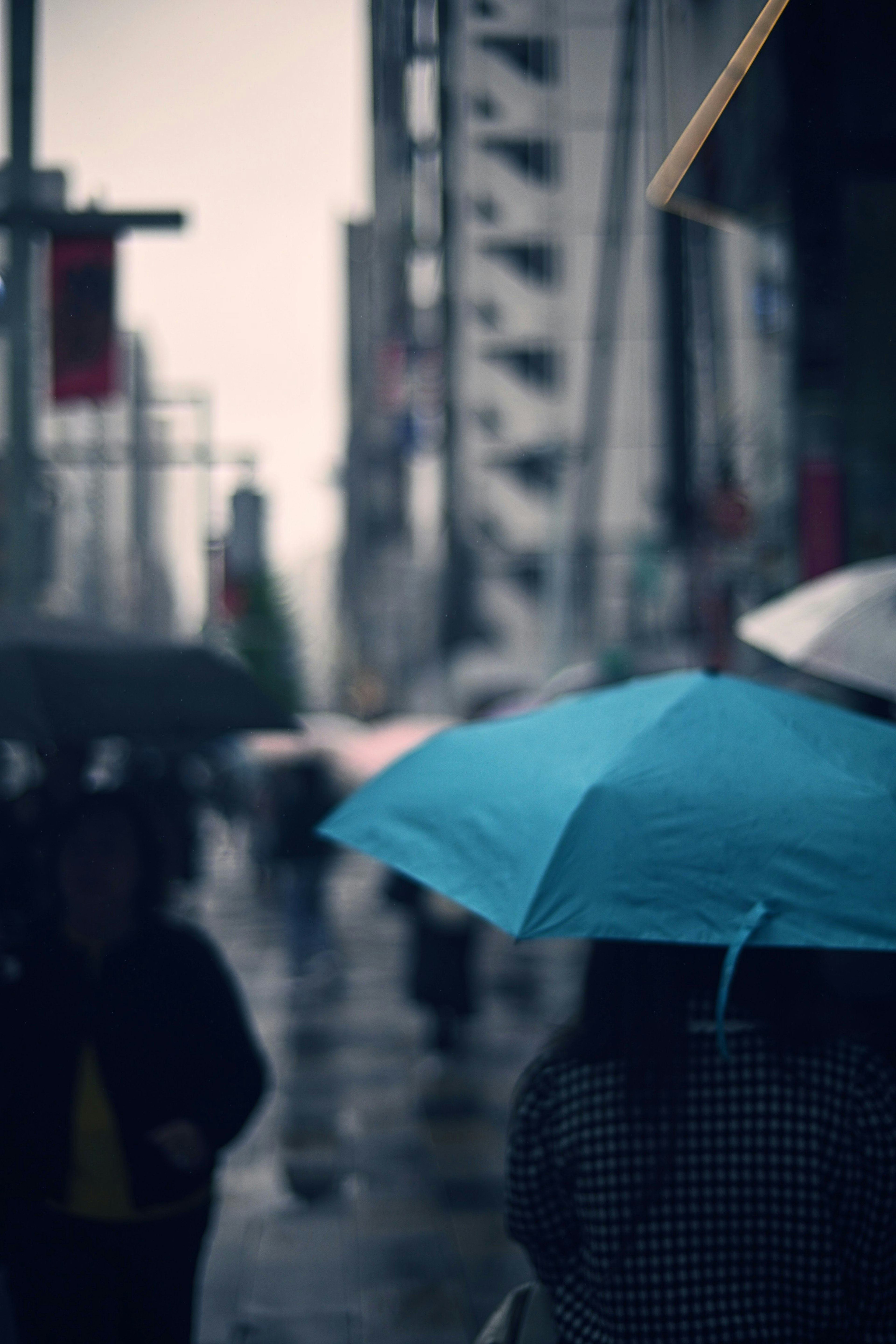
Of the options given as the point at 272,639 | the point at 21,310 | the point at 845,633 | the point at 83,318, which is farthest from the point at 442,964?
the point at 272,639

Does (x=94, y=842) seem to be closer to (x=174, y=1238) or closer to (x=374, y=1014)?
(x=174, y=1238)

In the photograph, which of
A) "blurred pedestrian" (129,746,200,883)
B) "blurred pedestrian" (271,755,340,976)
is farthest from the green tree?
"blurred pedestrian" (271,755,340,976)

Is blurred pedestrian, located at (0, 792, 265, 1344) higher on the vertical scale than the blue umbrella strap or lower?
lower

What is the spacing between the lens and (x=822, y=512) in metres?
10.3

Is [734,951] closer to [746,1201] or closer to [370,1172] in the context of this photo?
[746,1201]

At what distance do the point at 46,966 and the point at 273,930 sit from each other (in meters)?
11.7

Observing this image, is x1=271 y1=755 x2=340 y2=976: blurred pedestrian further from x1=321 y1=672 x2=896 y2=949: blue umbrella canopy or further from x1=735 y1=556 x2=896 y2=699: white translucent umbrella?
x1=321 y1=672 x2=896 y2=949: blue umbrella canopy

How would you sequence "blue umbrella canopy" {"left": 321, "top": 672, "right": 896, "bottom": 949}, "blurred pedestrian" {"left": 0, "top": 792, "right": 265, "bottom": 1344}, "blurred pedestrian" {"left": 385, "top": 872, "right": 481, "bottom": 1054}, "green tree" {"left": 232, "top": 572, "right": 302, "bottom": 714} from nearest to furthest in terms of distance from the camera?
1. "blue umbrella canopy" {"left": 321, "top": 672, "right": 896, "bottom": 949}
2. "blurred pedestrian" {"left": 0, "top": 792, "right": 265, "bottom": 1344}
3. "blurred pedestrian" {"left": 385, "top": 872, "right": 481, "bottom": 1054}
4. "green tree" {"left": 232, "top": 572, "right": 302, "bottom": 714}

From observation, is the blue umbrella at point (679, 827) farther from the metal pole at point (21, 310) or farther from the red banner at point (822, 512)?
the red banner at point (822, 512)

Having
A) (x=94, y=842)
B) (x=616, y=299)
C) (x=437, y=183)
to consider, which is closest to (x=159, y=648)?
(x=94, y=842)

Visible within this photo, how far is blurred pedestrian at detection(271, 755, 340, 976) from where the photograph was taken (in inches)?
438

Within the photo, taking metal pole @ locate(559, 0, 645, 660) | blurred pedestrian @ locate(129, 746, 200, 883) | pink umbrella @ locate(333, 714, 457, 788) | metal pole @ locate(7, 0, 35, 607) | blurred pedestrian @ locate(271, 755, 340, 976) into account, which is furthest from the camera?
metal pole @ locate(559, 0, 645, 660)

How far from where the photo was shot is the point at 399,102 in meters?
67.8

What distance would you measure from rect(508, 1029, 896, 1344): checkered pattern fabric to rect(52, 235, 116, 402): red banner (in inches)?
205
